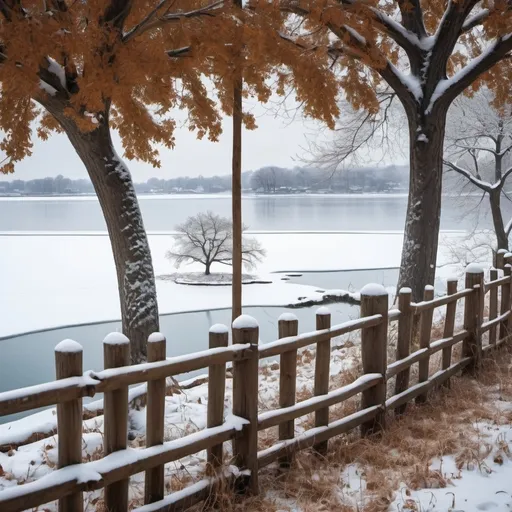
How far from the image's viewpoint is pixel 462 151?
21828 millimetres

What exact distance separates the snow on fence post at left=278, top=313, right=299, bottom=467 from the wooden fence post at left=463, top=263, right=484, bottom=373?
10.7ft

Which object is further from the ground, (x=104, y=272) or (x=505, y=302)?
(x=505, y=302)

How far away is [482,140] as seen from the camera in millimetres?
22094

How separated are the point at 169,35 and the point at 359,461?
18.8ft

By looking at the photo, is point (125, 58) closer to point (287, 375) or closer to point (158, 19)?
point (158, 19)

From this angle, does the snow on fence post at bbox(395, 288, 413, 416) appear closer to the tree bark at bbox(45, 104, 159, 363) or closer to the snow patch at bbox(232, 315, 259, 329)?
the snow patch at bbox(232, 315, 259, 329)

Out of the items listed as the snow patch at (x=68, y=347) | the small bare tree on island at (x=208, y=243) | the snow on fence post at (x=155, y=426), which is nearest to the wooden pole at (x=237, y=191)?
the snow on fence post at (x=155, y=426)

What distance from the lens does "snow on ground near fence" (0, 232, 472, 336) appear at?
2361 centimetres

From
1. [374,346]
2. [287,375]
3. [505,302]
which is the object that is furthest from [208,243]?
[287,375]

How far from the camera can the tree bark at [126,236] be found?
300 inches

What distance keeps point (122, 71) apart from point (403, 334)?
14.2ft

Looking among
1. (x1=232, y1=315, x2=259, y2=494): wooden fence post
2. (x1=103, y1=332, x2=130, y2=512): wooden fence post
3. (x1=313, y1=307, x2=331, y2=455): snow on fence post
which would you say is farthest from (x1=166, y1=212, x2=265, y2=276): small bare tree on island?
(x1=103, y1=332, x2=130, y2=512): wooden fence post

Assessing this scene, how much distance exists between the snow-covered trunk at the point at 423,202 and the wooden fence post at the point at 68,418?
720 cm

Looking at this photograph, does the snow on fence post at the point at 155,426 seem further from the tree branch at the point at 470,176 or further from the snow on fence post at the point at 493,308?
the tree branch at the point at 470,176
